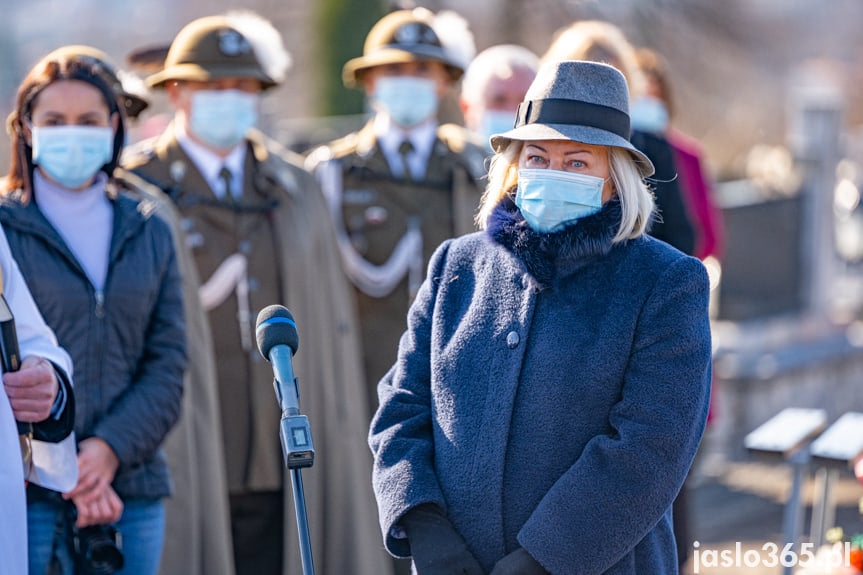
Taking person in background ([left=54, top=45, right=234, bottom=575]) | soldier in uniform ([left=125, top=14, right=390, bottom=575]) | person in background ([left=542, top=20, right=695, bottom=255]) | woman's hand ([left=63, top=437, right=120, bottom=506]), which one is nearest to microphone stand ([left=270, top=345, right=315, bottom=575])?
woman's hand ([left=63, top=437, right=120, bottom=506])

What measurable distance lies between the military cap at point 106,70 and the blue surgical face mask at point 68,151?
0.22m

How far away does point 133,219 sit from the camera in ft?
12.9

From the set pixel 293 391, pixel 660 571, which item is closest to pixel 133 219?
pixel 293 391

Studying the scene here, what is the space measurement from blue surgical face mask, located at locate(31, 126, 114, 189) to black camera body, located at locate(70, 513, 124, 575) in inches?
40.7

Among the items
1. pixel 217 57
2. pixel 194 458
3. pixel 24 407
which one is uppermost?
pixel 217 57

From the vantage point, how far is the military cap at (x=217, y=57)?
5195mm

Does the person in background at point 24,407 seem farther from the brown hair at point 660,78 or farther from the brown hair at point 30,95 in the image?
the brown hair at point 660,78

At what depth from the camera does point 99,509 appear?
3623 mm

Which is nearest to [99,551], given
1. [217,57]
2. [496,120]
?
[217,57]

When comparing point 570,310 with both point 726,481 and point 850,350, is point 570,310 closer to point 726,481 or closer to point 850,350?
point 726,481

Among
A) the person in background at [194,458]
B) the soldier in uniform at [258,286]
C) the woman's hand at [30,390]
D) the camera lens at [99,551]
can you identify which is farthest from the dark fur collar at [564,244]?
the soldier in uniform at [258,286]

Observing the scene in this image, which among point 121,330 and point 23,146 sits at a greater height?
point 23,146

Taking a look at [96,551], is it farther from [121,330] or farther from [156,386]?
[121,330]

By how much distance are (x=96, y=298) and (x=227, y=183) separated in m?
1.55
